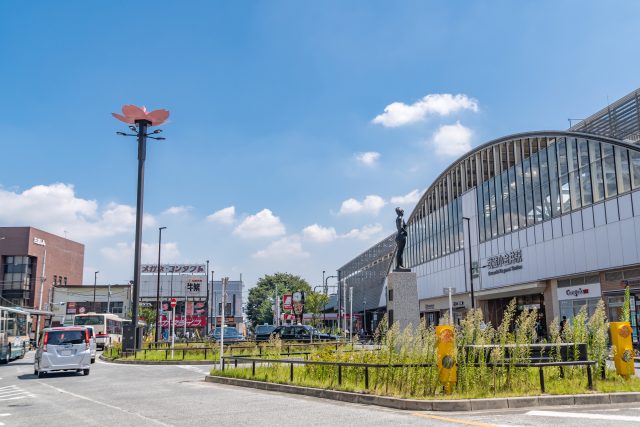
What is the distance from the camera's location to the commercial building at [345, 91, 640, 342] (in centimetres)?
3434

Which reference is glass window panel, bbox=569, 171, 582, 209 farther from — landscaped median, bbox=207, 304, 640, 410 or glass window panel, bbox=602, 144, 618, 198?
landscaped median, bbox=207, 304, 640, 410

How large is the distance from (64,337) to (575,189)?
3171cm

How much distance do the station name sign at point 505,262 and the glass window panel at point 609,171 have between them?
10.8m

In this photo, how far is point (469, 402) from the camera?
36.2 feet

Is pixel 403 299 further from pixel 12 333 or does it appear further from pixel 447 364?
pixel 12 333

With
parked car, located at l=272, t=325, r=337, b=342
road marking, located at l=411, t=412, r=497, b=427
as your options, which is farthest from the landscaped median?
parked car, located at l=272, t=325, r=337, b=342

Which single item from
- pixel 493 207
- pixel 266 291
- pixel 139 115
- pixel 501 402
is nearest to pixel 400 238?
pixel 501 402

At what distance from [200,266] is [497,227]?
7179 cm

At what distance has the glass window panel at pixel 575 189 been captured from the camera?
3788cm

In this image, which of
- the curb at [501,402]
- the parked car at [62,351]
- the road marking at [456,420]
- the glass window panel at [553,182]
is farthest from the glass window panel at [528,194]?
the road marking at [456,420]

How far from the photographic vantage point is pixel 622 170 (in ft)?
112

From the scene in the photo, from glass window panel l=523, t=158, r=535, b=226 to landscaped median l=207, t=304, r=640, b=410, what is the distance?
1207 inches

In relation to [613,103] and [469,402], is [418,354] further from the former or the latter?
[613,103]

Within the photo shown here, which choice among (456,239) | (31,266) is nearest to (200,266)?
(31,266)
